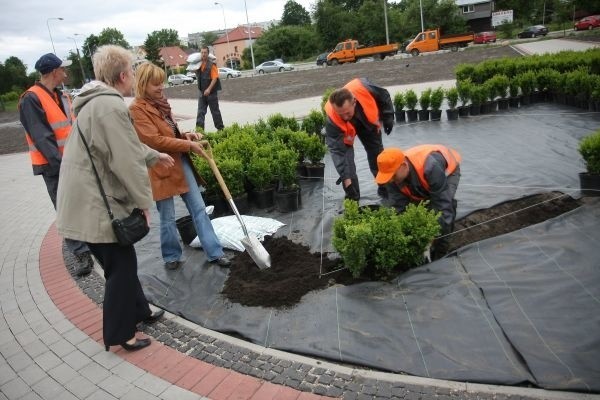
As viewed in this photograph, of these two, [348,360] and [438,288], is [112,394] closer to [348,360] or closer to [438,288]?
[348,360]

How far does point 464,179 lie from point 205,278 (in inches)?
140

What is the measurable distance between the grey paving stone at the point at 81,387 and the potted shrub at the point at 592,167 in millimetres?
4916

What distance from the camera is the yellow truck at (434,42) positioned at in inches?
1435

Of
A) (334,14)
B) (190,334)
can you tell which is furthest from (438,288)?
(334,14)

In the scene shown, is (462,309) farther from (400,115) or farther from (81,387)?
(400,115)

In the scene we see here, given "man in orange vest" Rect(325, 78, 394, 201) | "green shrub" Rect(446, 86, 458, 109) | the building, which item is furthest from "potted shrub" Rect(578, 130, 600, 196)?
the building

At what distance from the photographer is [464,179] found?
559cm

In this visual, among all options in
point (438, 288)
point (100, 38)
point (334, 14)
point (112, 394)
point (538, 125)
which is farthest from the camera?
point (100, 38)

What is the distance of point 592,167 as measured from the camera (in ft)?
14.6

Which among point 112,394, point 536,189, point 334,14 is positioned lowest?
point 112,394

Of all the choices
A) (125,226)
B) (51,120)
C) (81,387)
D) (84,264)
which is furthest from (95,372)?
(51,120)

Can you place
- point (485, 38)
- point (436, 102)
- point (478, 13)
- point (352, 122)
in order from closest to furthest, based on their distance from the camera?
point (352, 122) → point (436, 102) → point (485, 38) → point (478, 13)

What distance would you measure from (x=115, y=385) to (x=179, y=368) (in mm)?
422

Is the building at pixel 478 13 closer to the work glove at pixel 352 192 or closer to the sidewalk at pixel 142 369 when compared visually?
the work glove at pixel 352 192
